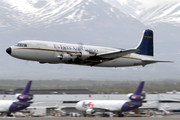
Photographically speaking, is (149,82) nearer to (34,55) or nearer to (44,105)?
(44,105)

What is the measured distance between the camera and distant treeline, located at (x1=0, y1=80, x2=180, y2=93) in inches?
1966

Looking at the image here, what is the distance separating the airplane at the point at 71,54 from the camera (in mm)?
25875

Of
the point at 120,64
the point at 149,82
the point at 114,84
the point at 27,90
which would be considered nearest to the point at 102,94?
the point at 114,84

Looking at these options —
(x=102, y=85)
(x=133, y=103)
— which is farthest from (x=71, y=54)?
(x=102, y=85)

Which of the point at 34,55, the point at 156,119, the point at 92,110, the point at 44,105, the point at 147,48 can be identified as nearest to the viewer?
the point at 34,55

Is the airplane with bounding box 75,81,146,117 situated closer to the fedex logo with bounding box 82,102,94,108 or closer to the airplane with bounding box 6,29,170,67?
the fedex logo with bounding box 82,102,94,108

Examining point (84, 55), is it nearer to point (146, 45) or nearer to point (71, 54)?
point (71, 54)

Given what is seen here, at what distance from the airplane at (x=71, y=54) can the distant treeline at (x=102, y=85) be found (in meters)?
19.7

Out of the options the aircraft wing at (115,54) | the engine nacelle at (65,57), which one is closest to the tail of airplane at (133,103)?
the aircraft wing at (115,54)

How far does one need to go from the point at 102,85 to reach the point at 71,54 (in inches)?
1011

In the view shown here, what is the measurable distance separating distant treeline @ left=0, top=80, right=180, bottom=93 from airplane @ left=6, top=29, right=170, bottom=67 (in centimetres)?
1973

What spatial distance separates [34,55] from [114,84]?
2875 cm

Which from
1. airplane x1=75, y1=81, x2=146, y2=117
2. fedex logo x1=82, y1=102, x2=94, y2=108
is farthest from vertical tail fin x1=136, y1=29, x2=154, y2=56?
fedex logo x1=82, y1=102, x2=94, y2=108

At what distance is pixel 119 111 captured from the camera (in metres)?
36.2
